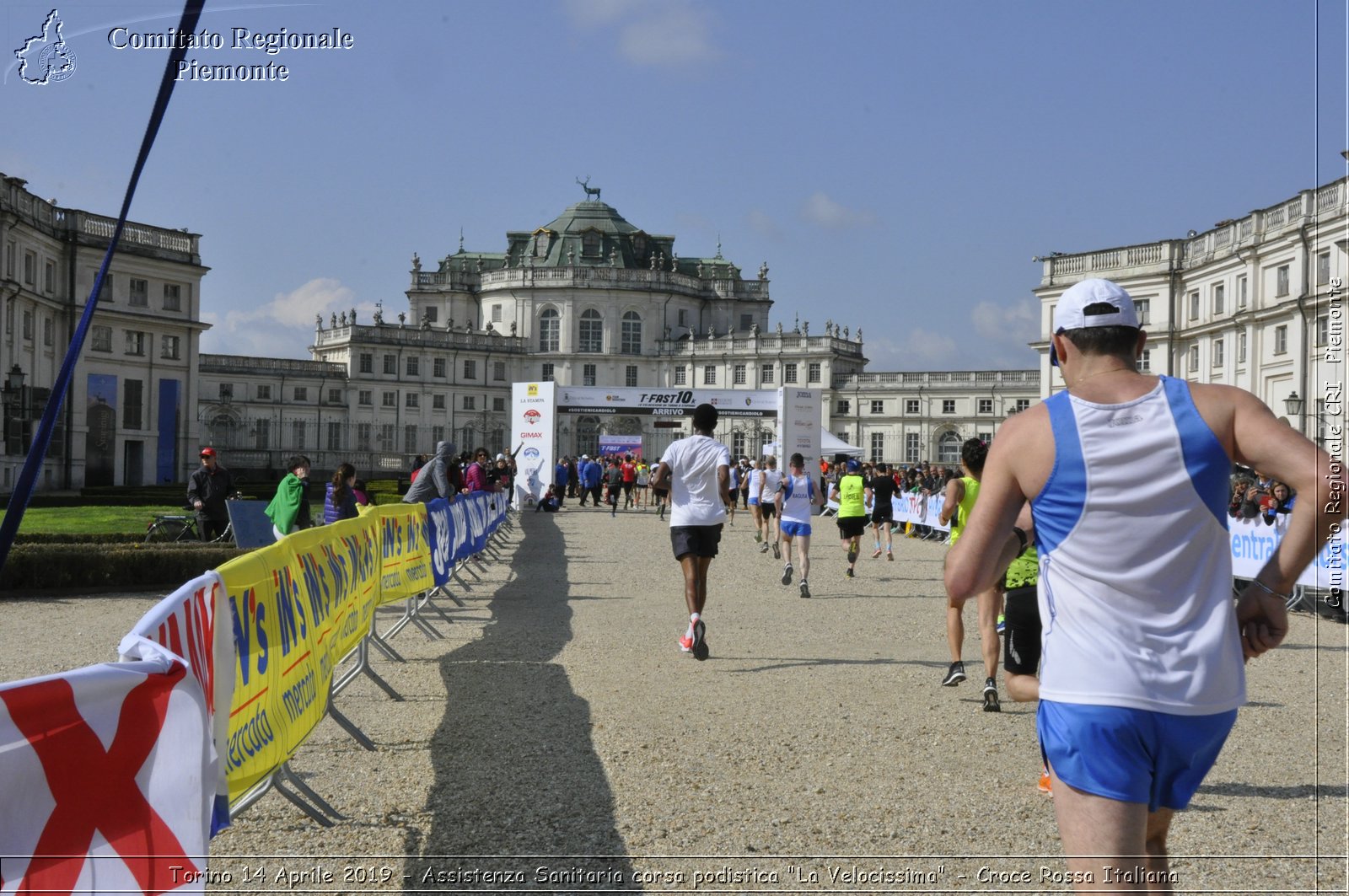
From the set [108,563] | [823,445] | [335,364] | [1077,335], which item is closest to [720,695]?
[1077,335]

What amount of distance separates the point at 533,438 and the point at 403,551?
1263 inches

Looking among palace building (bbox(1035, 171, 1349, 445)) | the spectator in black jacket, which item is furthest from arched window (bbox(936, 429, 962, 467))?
the spectator in black jacket

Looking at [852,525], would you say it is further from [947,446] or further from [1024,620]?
[947,446]

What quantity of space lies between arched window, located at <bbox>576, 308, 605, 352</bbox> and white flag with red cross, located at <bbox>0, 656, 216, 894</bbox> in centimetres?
9716

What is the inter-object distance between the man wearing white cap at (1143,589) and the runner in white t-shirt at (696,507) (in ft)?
22.9

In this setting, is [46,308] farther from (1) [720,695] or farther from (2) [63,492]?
(1) [720,695]

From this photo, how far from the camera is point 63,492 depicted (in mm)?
45375

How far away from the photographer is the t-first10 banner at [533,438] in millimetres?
41781

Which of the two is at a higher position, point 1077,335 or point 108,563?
point 1077,335

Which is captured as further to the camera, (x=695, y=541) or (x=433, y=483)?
(x=433, y=483)

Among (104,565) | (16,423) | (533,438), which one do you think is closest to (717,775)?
(104,565)

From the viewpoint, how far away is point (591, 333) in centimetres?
10044

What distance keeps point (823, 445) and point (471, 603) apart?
1821 inches

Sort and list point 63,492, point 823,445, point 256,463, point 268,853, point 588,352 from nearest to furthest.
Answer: point 268,853
point 63,492
point 823,445
point 256,463
point 588,352
